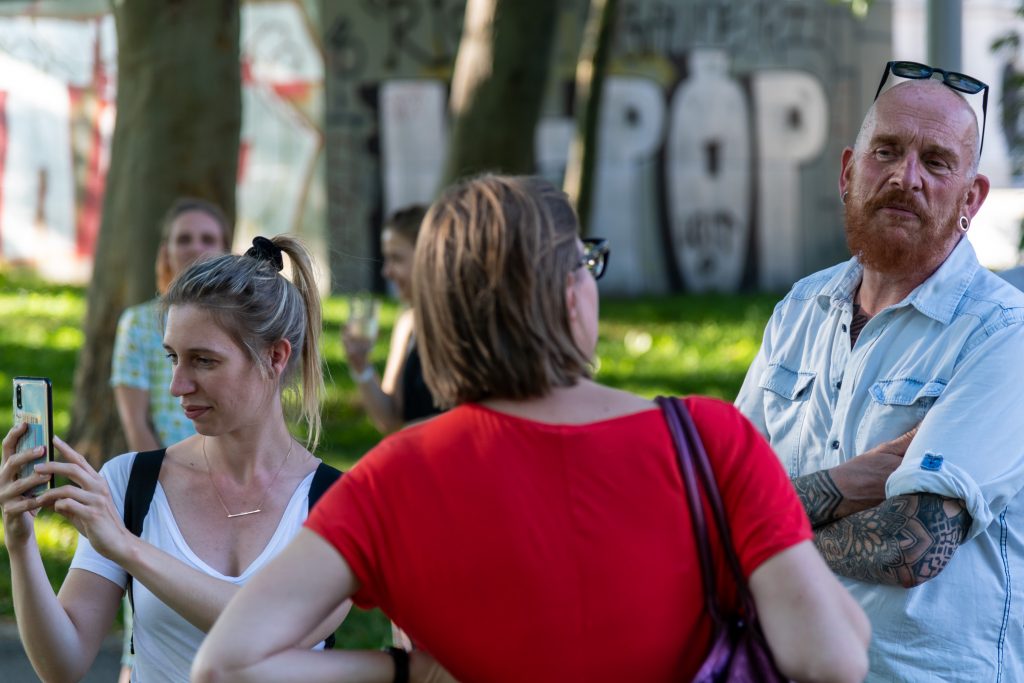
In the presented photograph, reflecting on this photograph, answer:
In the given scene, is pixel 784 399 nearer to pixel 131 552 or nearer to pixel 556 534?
pixel 556 534

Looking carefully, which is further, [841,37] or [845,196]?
[841,37]

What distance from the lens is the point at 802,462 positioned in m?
3.37

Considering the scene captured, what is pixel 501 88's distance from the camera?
9.83 m

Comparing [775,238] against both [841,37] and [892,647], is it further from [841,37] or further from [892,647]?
[892,647]

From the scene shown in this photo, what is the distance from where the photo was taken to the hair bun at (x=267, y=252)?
348 centimetres

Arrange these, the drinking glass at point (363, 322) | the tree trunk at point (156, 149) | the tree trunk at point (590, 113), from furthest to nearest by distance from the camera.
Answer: the tree trunk at point (590, 113), the tree trunk at point (156, 149), the drinking glass at point (363, 322)

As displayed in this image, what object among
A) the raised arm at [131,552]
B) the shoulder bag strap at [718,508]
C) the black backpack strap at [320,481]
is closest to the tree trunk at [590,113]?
the black backpack strap at [320,481]

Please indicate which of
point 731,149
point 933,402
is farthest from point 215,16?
point 731,149

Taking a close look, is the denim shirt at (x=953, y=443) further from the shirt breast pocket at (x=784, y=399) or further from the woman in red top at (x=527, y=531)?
the woman in red top at (x=527, y=531)

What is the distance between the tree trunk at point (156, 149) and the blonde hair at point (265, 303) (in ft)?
15.9

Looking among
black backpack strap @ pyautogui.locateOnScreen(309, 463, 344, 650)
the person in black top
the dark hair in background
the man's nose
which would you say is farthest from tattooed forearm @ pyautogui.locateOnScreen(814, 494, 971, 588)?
the dark hair in background

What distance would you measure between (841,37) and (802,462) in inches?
737

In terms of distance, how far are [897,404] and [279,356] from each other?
150cm

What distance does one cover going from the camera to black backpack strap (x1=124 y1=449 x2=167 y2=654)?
316cm
